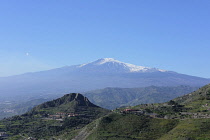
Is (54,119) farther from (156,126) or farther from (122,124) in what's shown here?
(156,126)

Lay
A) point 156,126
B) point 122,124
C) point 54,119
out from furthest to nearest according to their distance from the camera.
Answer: point 54,119 → point 122,124 → point 156,126

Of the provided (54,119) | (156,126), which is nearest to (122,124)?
(156,126)

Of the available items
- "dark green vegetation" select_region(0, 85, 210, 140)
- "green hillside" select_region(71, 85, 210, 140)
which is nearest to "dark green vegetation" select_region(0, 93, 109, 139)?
"dark green vegetation" select_region(0, 85, 210, 140)

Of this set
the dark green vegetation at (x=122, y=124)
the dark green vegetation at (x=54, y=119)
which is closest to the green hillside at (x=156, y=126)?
the dark green vegetation at (x=122, y=124)

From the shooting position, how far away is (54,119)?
145125 mm

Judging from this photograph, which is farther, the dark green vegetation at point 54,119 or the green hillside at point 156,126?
the dark green vegetation at point 54,119

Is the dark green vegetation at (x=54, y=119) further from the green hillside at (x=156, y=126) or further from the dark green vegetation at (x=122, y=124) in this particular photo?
the green hillside at (x=156, y=126)

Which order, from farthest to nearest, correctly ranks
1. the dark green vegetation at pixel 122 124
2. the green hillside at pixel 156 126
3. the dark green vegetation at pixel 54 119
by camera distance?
the dark green vegetation at pixel 54 119
the dark green vegetation at pixel 122 124
the green hillside at pixel 156 126

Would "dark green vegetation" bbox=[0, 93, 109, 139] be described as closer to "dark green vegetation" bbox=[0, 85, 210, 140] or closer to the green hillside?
"dark green vegetation" bbox=[0, 85, 210, 140]

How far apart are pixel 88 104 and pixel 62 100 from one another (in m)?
16.3

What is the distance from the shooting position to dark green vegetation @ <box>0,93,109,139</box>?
4988 inches

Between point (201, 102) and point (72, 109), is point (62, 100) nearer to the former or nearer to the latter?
point (72, 109)

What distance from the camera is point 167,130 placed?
315 ft

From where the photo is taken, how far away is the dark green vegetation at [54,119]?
126688 mm
